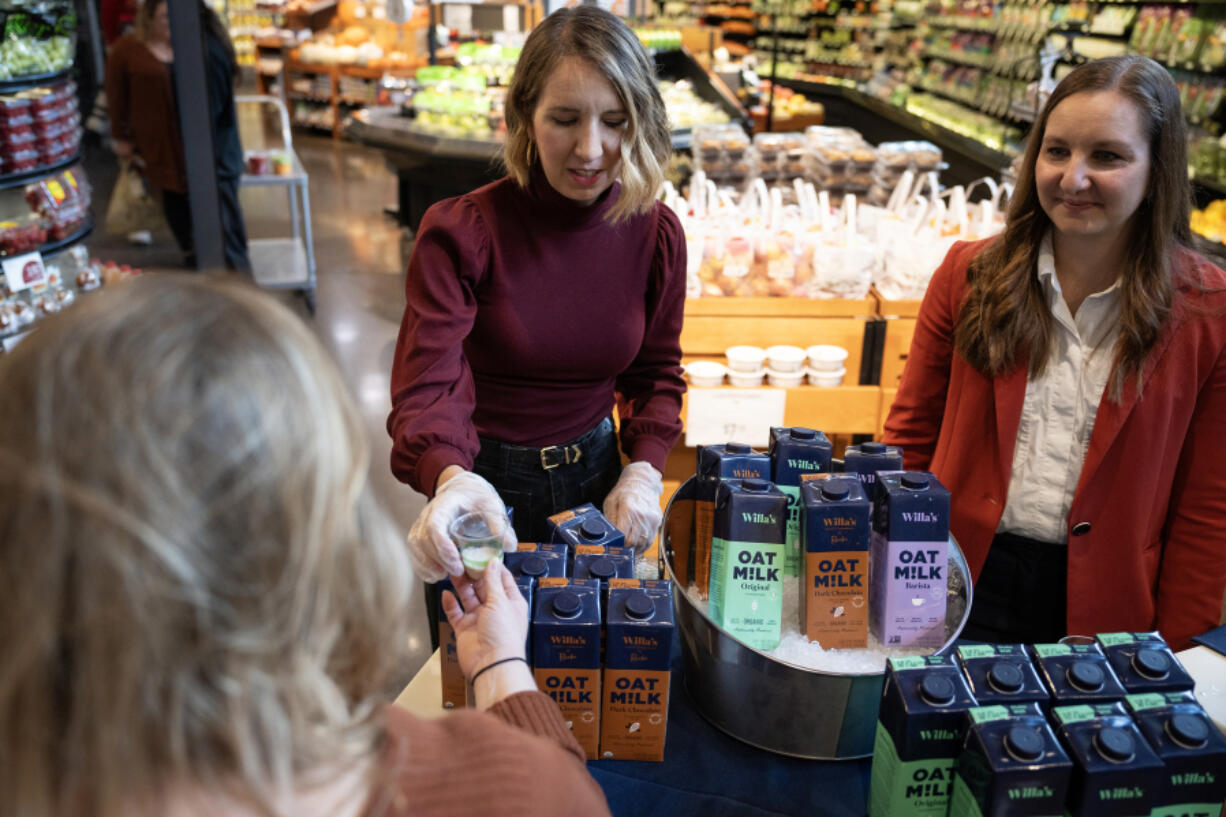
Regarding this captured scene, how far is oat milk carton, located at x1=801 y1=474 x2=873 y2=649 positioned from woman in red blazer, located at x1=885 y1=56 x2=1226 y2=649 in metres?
0.62

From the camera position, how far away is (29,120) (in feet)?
14.1

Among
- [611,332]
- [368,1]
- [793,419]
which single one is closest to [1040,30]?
[793,419]

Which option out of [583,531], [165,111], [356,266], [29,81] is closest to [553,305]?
[583,531]

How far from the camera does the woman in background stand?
482cm

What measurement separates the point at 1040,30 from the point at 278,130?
7.23 m

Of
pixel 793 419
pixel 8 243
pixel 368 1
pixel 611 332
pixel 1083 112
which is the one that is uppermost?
pixel 368 1

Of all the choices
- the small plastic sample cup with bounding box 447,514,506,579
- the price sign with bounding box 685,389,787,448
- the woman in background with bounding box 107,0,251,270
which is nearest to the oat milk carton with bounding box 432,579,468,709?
the small plastic sample cup with bounding box 447,514,506,579

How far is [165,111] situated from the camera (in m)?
4.96

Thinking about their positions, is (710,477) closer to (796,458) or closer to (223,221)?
(796,458)

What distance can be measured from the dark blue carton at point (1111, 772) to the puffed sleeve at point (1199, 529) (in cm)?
88

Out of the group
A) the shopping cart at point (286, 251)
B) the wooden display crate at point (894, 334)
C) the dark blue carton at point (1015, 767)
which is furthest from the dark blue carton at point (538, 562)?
the shopping cart at point (286, 251)

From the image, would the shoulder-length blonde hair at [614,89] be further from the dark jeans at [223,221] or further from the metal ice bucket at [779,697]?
the dark jeans at [223,221]

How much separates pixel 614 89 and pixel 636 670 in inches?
41.1

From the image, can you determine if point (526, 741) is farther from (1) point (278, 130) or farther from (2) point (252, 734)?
(1) point (278, 130)
